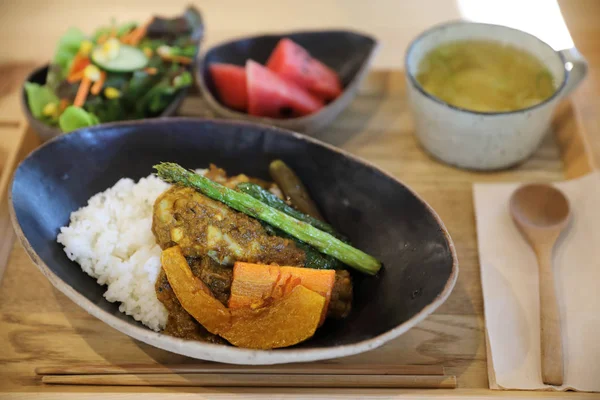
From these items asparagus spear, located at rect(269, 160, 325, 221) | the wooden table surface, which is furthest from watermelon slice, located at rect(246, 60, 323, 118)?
asparagus spear, located at rect(269, 160, 325, 221)

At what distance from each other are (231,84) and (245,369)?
1525mm

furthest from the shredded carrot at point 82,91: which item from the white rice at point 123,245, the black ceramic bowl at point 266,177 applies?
the white rice at point 123,245

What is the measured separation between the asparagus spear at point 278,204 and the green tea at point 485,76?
955mm

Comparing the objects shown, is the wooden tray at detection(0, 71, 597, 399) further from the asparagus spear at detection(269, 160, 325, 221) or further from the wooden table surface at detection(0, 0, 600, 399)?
the asparagus spear at detection(269, 160, 325, 221)

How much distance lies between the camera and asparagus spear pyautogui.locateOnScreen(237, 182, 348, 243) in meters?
1.93

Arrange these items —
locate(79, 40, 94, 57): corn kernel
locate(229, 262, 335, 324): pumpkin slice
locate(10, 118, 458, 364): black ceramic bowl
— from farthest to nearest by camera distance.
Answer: locate(79, 40, 94, 57): corn kernel, locate(229, 262, 335, 324): pumpkin slice, locate(10, 118, 458, 364): black ceramic bowl

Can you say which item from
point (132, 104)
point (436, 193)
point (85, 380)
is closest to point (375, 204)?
point (436, 193)

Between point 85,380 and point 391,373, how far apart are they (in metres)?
1.05

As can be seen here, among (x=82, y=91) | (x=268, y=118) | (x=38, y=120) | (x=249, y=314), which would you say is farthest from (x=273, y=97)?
(x=249, y=314)

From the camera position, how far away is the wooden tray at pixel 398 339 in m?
1.79

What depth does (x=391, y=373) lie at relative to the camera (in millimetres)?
1806

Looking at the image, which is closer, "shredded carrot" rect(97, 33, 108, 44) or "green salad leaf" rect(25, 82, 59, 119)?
"green salad leaf" rect(25, 82, 59, 119)

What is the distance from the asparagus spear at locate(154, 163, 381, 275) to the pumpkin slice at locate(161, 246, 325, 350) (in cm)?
23

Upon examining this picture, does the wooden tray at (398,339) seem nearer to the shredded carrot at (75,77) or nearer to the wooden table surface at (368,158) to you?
the wooden table surface at (368,158)
